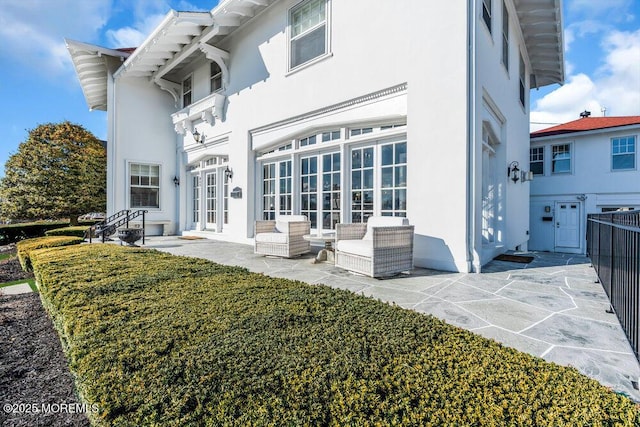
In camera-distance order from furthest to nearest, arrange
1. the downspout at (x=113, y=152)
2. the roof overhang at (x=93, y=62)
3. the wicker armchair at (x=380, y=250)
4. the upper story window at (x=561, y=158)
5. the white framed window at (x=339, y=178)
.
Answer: the upper story window at (x=561, y=158)
the downspout at (x=113, y=152)
the roof overhang at (x=93, y=62)
the white framed window at (x=339, y=178)
the wicker armchair at (x=380, y=250)

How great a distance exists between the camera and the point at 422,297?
365 cm

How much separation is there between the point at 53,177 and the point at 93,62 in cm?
599

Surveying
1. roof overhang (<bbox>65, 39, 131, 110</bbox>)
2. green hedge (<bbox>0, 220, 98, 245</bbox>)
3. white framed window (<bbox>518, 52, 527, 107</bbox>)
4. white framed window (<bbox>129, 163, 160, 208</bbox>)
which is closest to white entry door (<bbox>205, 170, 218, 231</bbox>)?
white framed window (<bbox>129, 163, 160, 208</bbox>)

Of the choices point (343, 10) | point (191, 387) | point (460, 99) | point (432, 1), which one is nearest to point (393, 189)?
point (460, 99)

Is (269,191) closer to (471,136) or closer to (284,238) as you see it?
(284,238)

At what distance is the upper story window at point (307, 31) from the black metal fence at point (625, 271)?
6261mm

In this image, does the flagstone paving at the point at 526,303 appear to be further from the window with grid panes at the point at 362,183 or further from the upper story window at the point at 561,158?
the upper story window at the point at 561,158

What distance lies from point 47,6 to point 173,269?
12.1 m

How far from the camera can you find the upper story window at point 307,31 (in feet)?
23.3

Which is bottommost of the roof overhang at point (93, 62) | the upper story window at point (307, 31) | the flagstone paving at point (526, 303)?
the flagstone paving at point (526, 303)

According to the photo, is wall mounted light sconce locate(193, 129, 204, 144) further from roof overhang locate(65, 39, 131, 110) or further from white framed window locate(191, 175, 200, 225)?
roof overhang locate(65, 39, 131, 110)

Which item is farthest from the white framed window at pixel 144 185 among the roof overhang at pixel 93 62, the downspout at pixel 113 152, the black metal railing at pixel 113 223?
the roof overhang at pixel 93 62

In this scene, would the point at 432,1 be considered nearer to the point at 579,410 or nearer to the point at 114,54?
the point at 579,410

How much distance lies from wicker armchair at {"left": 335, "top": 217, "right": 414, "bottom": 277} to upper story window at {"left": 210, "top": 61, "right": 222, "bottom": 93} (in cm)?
782
